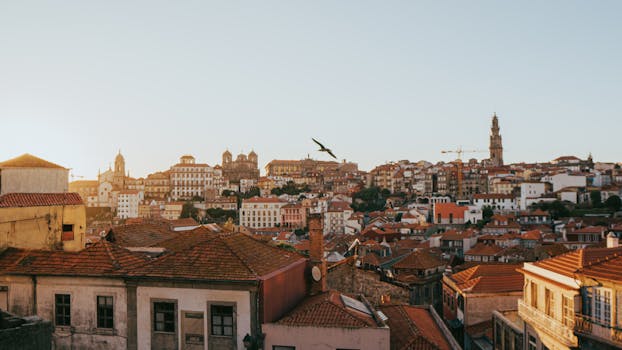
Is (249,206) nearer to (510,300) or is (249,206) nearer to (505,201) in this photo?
(505,201)

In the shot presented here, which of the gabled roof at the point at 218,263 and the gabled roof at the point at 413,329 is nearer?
the gabled roof at the point at 218,263

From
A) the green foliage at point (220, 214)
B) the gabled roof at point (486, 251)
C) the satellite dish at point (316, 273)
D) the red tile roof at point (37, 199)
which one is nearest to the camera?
the red tile roof at point (37, 199)

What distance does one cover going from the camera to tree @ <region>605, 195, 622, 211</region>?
88500mm

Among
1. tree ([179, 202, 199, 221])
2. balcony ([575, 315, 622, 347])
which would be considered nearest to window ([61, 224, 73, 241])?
balcony ([575, 315, 622, 347])

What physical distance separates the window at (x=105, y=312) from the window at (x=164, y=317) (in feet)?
4.00

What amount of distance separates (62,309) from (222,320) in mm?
4438

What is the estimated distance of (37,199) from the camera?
1744cm

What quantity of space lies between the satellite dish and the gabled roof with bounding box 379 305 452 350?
8.24 feet

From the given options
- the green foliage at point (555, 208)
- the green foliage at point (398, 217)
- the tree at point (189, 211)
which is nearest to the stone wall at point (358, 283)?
the green foliage at point (555, 208)

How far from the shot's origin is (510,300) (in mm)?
22969

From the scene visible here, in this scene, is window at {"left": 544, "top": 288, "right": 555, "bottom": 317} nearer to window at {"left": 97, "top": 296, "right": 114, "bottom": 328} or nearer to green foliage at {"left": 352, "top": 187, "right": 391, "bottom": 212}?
window at {"left": 97, "top": 296, "right": 114, "bottom": 328}

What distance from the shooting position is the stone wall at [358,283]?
24.2m

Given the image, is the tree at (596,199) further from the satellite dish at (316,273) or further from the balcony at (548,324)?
the satellite dish at (316,273)

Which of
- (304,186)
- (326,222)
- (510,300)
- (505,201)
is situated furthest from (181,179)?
(510,300)
